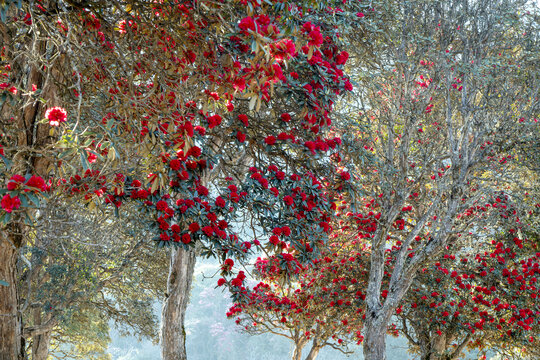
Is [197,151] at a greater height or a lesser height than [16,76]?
lesser

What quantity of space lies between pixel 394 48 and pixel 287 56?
5.82 m

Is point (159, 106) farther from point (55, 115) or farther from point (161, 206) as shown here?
point (55, 115)

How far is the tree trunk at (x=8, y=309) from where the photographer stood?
12.1 ft

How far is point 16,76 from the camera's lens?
4.13 metres

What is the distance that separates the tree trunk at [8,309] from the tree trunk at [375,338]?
18.0 feet

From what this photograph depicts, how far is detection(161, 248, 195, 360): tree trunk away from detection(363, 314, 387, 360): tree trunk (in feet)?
10.5

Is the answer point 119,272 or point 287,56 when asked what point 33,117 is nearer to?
point 287,56

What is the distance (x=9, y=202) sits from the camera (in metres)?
2.24

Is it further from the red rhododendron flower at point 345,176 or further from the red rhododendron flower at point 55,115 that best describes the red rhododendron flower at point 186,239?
the red rhododendron flower at point 345,176

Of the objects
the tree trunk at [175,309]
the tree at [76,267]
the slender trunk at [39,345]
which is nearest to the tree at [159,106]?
the tree trunk at [175,309]

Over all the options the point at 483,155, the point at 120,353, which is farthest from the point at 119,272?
the point at 120,353

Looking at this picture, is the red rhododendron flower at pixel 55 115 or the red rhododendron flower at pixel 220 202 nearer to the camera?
the red rhododendron flower at pixel 55 115

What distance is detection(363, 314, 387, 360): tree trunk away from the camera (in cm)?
729

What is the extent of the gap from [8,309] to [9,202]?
2056mm
